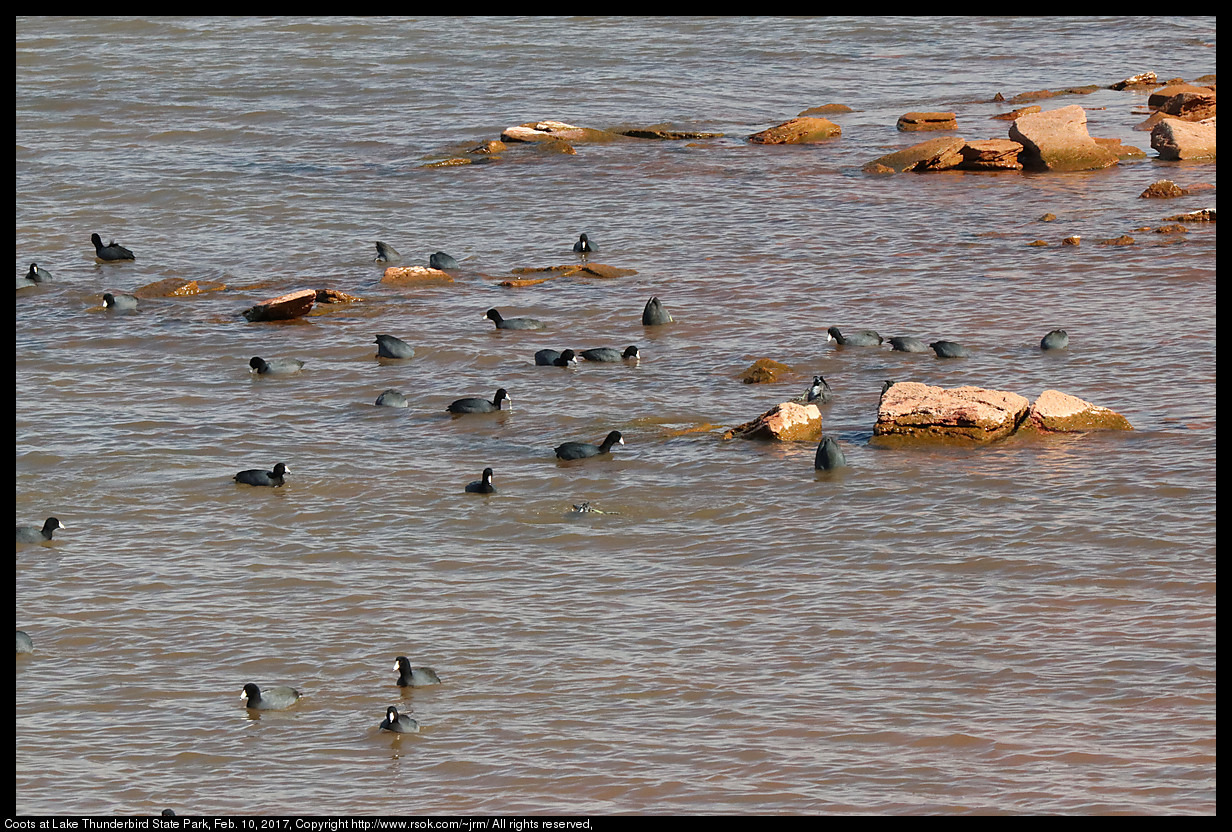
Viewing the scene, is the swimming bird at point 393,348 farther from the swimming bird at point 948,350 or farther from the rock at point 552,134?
the rock at point 552,134

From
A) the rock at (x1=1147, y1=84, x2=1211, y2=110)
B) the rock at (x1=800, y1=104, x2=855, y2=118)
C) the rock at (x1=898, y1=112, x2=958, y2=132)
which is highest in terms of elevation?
the rock at (x1=1147, y1=84, x2=1211, y2=110)

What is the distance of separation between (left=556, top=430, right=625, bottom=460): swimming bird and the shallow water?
0.17 meters

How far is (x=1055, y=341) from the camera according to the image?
18734 mm

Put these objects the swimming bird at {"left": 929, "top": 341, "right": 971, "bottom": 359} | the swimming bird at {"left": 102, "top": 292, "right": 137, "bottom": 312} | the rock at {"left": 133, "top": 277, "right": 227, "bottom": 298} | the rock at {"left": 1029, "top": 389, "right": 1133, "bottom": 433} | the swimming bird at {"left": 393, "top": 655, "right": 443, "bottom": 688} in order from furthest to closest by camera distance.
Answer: the rock at {"left": 133, "top": 277, "right": 227, "bottom": 298} → the swimming bird at {"left": 102, "top": 292, "right": 137, "bottom": 312} → the swimming bird at {"left": 929, "top": 341, "right": 971, "bottom": 359} → the rock at {"left": 1029, "top": 389, "right": 1133, "bottom": 433} → the swimming bird at {"left": 393, "top": 655, "right": 443, "bottom": 688}

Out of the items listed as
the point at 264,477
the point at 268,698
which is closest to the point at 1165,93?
the point at 264,477

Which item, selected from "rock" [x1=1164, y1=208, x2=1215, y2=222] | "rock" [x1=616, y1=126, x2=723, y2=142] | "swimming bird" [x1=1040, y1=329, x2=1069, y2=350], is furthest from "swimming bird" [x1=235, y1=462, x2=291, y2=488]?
"rock" [x1=616, y1=126, x2=723, y2=142]

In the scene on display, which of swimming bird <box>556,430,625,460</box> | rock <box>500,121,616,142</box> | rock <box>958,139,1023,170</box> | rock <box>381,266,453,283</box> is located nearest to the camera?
swimming bird <box>556,430,625,460</box>

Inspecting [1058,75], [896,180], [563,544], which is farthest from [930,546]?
[1058,75]

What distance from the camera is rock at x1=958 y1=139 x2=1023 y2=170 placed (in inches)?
1112

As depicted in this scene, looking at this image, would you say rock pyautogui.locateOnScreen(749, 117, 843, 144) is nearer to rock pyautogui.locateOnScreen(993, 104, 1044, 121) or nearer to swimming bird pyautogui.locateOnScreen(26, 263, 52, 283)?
rock pyautogui.locateOnScreen(993, 104, 1044, 121)

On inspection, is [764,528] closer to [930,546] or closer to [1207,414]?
[930,546]

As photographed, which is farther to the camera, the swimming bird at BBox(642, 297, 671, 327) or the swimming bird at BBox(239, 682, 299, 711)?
the swimming bird at BBox(642, 297, 671, 327)

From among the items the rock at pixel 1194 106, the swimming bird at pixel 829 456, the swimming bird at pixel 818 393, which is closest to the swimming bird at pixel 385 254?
the swimming bird at pixel 818 393

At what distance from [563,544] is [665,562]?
3.30 feet
